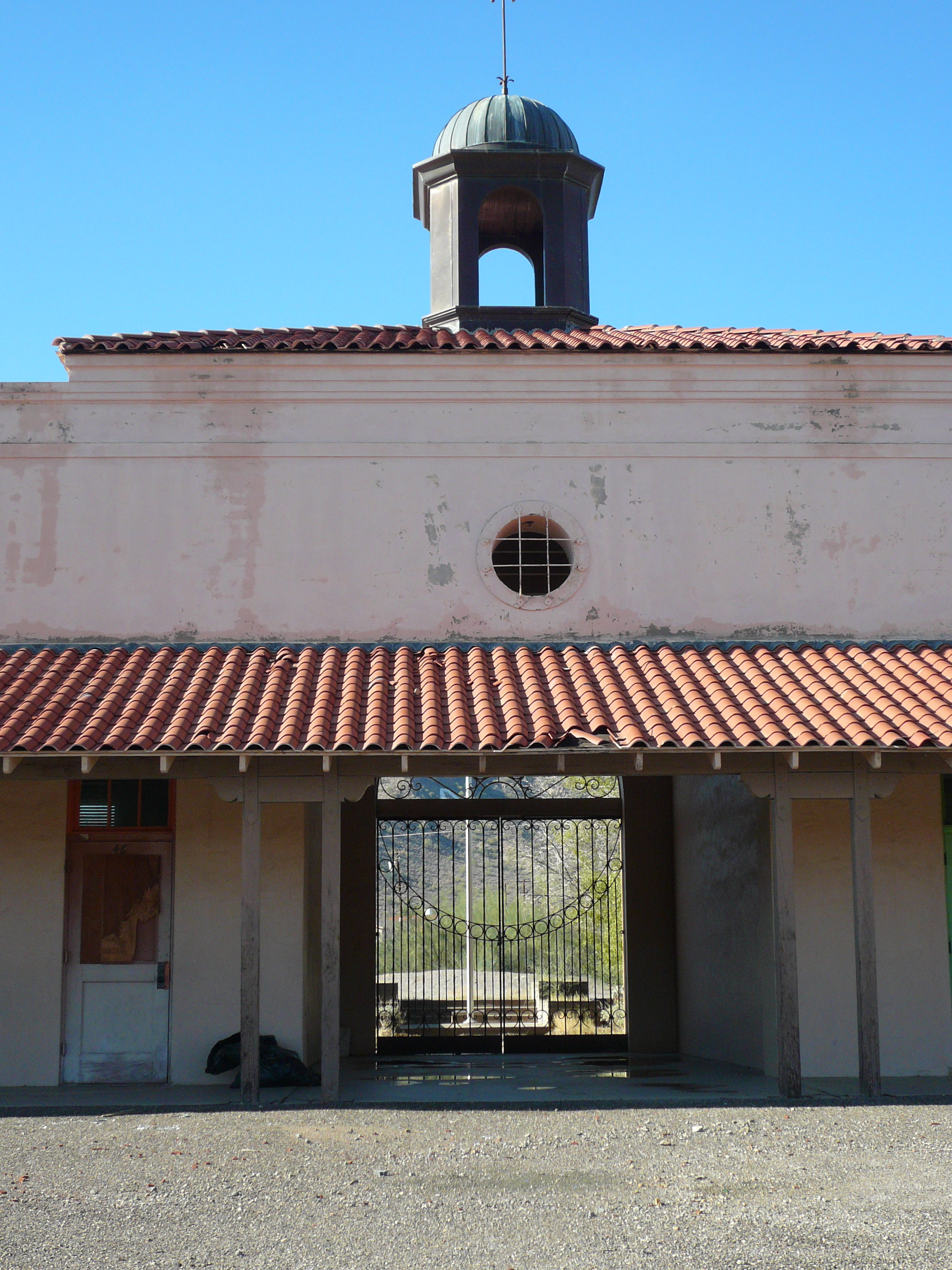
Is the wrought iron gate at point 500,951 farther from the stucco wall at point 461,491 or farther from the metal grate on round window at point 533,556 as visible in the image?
the stucco wall at point 461,491

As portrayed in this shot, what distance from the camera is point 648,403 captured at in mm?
13078

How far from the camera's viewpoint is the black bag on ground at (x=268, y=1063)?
11.1 metres

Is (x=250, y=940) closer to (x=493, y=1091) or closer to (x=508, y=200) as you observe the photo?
(x=493, y=1091)

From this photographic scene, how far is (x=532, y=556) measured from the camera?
13.0 meters

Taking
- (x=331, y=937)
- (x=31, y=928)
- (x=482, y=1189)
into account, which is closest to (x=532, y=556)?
(x=331, y=937)

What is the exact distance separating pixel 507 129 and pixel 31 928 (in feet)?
36.2

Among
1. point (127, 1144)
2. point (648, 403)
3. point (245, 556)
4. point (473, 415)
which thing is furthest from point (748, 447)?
point (127, 1144)

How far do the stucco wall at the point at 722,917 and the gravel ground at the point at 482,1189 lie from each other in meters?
3.11

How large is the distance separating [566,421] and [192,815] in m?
5.38

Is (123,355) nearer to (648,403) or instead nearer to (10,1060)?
(648,403)

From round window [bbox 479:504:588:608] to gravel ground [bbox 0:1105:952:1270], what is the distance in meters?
5.04

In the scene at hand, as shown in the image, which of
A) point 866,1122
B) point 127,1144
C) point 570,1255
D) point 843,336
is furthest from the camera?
point 843,336

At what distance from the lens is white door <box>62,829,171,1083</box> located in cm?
1172

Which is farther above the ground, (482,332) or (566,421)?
(482,332)
